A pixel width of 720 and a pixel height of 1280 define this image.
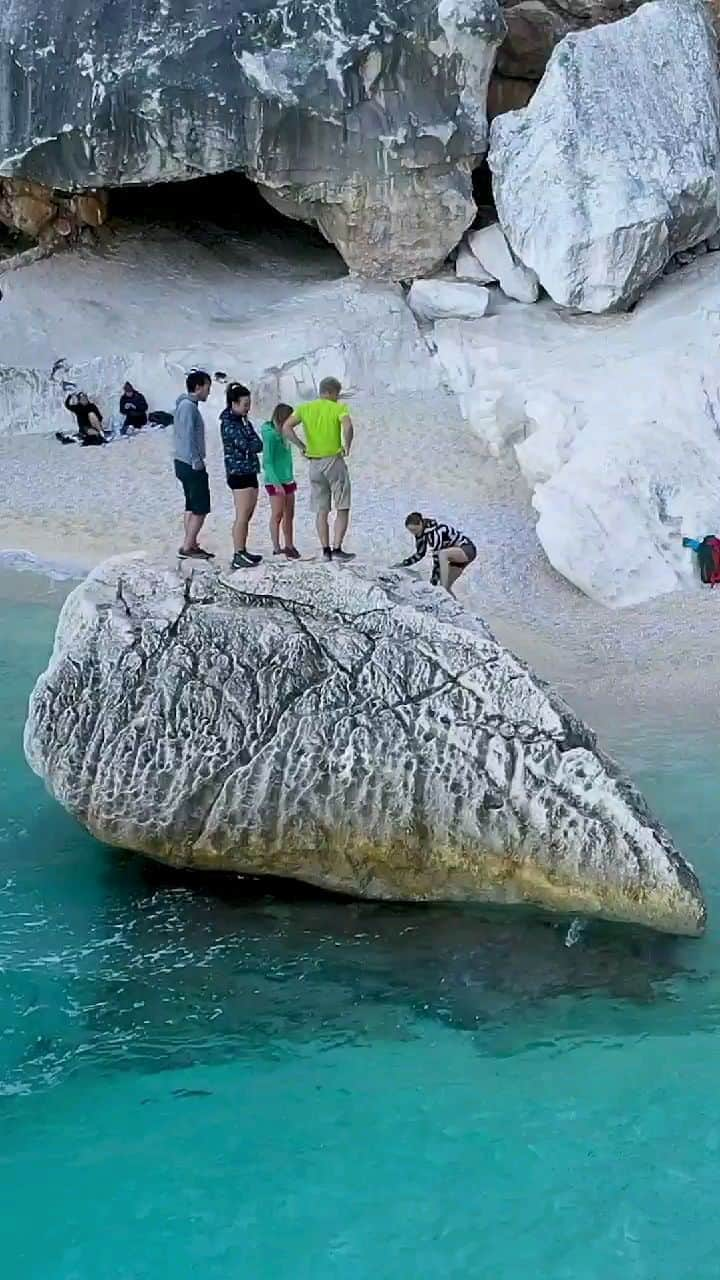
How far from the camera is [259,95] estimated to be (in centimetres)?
1662

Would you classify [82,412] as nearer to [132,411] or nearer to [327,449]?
[132,411]

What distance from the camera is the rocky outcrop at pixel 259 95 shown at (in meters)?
16.4

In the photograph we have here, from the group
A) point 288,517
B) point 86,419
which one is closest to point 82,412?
point 86,419

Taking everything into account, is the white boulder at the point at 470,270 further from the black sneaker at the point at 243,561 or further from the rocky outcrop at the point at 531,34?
the black sneaker at the point at 243,561

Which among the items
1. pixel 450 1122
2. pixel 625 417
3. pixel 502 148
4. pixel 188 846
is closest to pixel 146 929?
pixel 188 846

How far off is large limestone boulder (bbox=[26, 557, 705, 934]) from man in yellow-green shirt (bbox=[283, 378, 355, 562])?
1663 millimetres

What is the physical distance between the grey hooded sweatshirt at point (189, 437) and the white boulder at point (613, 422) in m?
4.21

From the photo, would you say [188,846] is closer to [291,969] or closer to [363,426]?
[291,969]

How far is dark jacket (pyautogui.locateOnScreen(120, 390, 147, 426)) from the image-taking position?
53.2 ft

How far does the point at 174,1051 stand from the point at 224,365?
472 inches

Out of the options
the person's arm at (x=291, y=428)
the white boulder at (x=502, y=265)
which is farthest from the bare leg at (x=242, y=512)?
the white boulder at (x=502, y=265)

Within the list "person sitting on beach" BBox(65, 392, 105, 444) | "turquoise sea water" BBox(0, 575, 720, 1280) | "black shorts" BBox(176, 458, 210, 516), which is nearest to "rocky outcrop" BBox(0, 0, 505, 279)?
"person sitting on beach" BBox(65, 392, 105, 444)

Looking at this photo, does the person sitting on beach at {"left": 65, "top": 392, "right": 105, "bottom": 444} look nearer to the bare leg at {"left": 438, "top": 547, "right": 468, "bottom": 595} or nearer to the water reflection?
the bare leg at {"left": 438, "top": 547, "right": 468, "bottom": 595}

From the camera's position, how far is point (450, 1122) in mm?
5449
